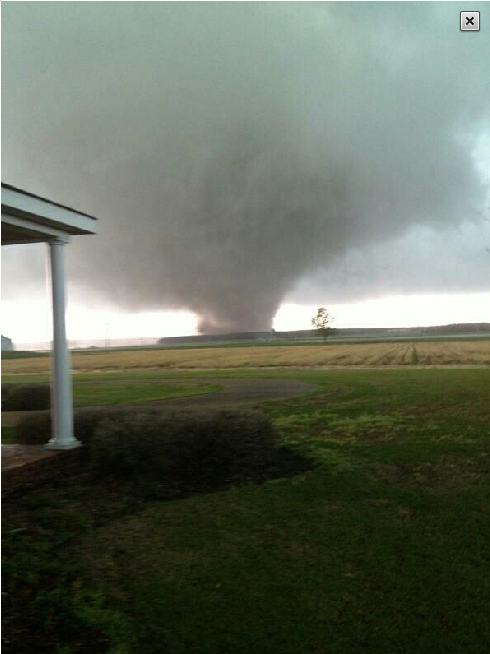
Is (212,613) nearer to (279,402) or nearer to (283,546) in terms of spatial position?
(283,546)

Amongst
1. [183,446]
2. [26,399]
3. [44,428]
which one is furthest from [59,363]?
[26,399]

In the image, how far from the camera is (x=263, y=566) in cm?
497

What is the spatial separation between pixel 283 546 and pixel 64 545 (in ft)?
6.41

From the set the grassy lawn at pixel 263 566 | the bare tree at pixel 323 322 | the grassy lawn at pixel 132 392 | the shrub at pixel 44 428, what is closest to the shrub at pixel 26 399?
the grassy lawn at pixel 132 392

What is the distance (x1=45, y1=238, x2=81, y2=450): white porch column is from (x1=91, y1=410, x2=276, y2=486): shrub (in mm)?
477

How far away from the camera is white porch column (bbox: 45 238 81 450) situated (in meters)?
7.77

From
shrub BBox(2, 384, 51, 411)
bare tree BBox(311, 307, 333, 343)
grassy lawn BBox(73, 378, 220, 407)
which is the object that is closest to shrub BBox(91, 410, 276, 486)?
shrub BBox(2, 384, 51, 411)

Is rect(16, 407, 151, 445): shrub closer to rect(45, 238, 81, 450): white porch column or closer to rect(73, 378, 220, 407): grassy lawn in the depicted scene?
rect(45, 238, 81, 450): white porch column

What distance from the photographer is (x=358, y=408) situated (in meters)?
14.0

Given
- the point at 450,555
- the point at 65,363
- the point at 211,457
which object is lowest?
the point at 450,555

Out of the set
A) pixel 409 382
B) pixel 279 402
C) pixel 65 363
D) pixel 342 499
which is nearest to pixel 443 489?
pixel 342 499

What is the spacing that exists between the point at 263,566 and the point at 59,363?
163 inches

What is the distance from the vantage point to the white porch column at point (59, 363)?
306 inches

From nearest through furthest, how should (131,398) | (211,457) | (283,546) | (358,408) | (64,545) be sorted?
(64,545) → (283,546) → (211,457) → (358,408) → (131,398)
